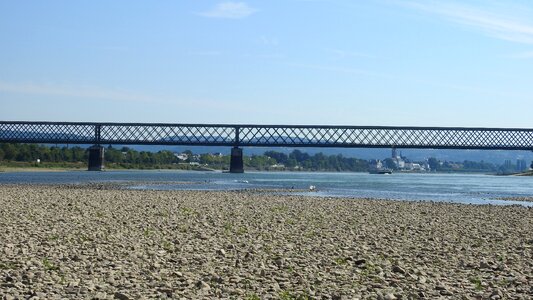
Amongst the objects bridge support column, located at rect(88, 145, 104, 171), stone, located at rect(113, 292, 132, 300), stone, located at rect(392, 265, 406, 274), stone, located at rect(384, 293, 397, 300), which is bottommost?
stone, located at rect(113, 292, 132, 300)

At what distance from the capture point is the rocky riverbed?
16.8 meters

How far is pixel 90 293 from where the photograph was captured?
627 inches

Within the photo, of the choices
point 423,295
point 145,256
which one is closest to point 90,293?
point 145,256

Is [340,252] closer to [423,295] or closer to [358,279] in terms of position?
[358,279]

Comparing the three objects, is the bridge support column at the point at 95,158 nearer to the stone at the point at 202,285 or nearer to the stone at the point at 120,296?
the stone at the point at 202,285

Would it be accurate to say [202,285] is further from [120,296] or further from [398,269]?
[398,269]

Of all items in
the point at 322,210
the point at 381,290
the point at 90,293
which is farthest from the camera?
the point at 322,210

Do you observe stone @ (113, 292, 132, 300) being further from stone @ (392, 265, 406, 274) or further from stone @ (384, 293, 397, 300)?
stone @ (392, 265, 406, 274)

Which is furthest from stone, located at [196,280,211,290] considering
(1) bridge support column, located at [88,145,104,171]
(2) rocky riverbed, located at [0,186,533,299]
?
(1) bridge support column, located at [88,145,104,171]

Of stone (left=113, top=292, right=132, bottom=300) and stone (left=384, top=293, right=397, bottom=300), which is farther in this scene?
stone (left=384, top=293, right=397, bottom=300)

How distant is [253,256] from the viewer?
21.5 meters

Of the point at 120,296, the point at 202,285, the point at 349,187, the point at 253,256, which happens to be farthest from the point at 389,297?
the point at 349,187

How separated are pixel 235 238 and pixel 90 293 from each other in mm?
10296

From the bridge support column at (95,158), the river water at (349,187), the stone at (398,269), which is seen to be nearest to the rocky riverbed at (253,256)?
the stone at (398,269)
